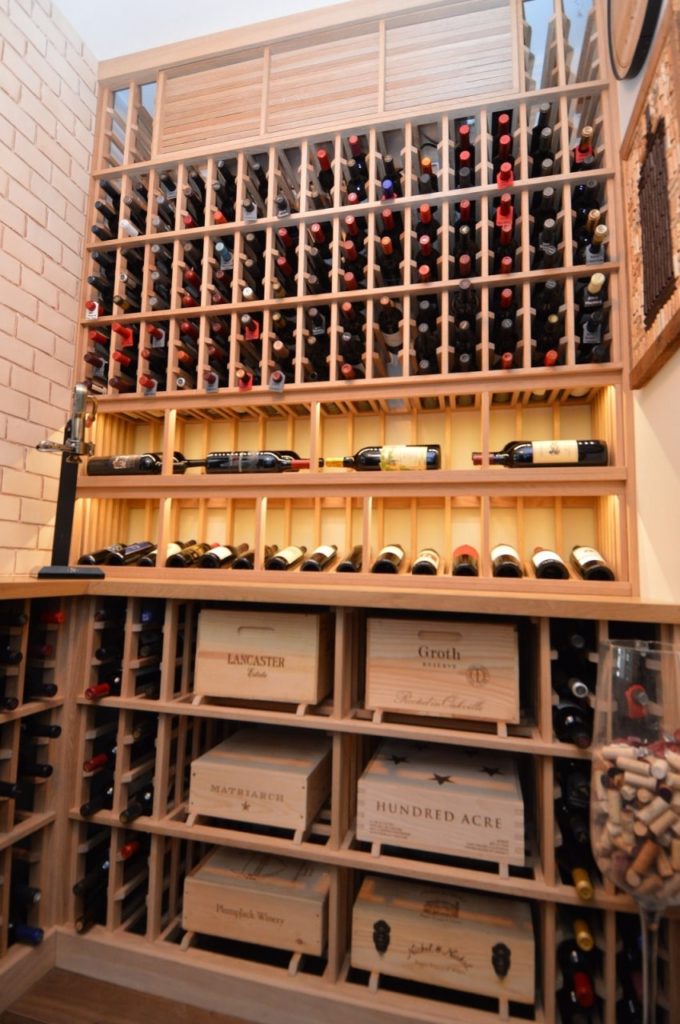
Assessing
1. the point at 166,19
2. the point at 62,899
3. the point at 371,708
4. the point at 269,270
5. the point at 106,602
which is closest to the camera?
the point at 371,708

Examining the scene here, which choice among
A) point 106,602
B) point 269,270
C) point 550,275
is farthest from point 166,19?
point 106,602

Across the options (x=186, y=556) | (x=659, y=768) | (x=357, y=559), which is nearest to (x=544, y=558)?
(x=357, y=559)

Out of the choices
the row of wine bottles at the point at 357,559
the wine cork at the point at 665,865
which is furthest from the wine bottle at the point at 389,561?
the wine cork at the point at 665,865

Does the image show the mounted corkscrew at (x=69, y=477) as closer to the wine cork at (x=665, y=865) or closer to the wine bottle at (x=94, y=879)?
the wine bottle at (x=94, y=879)

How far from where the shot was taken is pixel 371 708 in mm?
1207

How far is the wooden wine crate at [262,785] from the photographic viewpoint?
1225 millimetres

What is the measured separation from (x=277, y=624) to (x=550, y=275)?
47.6 inches

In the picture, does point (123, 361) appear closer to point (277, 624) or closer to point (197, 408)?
point (197, 408)

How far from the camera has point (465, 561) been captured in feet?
4.77

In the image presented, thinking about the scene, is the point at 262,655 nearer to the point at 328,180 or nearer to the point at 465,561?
the point at 465,561

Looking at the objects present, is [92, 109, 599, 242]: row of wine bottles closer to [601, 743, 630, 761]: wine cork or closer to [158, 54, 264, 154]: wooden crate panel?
[158, 54, 264, 154]: wooden crate panel

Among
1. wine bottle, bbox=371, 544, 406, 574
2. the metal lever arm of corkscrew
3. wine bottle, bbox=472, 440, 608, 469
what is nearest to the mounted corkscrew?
the metal lever arm of corkscrew

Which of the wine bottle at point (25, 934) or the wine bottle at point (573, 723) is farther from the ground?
the wine bottle at point (573, 723)

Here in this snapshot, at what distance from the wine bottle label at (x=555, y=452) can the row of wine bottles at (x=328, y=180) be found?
78 centimetres
